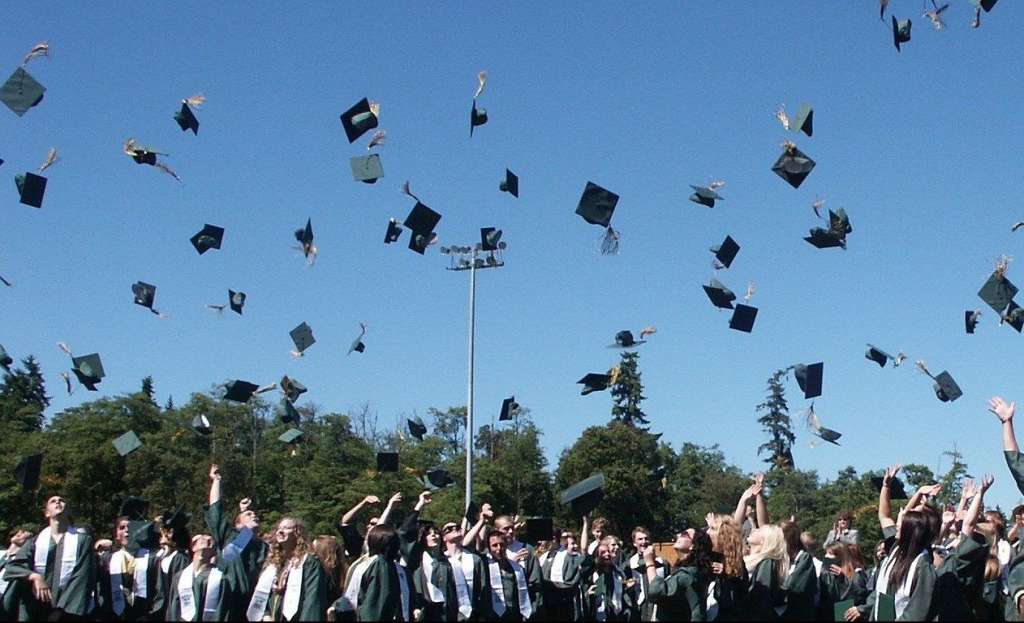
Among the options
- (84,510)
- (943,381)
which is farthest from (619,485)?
(943,381)

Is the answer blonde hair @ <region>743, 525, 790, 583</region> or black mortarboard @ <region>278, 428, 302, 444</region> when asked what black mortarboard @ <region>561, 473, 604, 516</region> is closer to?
blonde hair @ <region>743, 525, 790, 583</region>

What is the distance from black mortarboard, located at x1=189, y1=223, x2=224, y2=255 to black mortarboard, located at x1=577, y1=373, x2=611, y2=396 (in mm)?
4783

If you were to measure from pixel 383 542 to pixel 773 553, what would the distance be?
7.93 ft

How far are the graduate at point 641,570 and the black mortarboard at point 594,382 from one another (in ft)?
12.2

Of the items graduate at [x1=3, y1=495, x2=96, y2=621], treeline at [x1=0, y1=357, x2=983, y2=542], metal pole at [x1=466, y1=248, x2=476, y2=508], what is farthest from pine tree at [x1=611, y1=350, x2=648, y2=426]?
graduate at [x1=3, y1=495, x2=96, y2=621]

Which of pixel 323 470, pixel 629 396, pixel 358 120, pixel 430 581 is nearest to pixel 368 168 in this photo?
pixel 358 120

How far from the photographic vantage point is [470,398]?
1137 inches

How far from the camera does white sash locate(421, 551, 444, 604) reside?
878cm

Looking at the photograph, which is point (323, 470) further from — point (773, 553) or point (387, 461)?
point (773, 553)

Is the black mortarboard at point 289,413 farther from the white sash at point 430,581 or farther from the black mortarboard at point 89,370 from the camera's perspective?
the white sash at point 430,581

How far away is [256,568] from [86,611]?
174 centimetres

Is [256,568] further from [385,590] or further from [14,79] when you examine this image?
[14,79]

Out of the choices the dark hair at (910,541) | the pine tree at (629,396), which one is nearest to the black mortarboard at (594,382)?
the dark hair at (910,541)

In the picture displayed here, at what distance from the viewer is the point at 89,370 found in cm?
1252
